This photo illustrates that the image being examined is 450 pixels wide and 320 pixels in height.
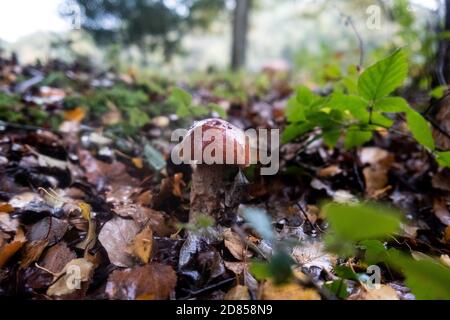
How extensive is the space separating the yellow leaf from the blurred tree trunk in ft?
19.0

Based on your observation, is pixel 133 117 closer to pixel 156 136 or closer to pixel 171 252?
pixel 156 136

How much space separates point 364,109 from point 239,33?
6.82m

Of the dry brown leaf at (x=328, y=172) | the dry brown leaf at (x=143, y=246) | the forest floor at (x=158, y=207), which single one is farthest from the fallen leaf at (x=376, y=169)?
the dry brown leaf at (x=143, y=246)

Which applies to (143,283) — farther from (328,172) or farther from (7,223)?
(328,172)

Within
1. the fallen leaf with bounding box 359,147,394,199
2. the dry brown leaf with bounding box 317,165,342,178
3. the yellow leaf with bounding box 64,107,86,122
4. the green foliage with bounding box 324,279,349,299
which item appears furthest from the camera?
the yellow leaf with bounding box 64,107,86,122

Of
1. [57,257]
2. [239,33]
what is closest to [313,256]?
[57,257]

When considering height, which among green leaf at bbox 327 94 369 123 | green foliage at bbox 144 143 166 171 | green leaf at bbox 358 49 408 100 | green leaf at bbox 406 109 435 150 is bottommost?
green foliage at bbox 144 143 166 171

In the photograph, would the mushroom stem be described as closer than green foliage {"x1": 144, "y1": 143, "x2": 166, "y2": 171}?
Yes

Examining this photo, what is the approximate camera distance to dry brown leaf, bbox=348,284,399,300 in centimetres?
123

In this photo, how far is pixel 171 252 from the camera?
1.48 meters

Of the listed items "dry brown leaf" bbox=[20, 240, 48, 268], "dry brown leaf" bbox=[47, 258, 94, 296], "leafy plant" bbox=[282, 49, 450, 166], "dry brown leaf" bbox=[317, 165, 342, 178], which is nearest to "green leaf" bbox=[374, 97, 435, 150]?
"leafy plant" bbox=[282, 49, 450, 166]

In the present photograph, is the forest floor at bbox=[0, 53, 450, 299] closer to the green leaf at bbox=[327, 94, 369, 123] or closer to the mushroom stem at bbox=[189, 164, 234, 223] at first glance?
the mushroom stem at bbox=[189, 164, 234, 223]

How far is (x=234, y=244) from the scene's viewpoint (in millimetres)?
1521
